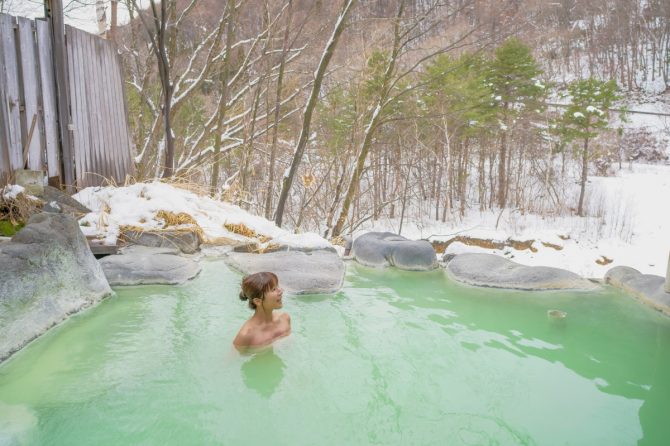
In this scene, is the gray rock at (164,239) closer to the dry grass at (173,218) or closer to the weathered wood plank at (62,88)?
the dry grass at (173,218)

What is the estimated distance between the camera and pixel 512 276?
3742 millimetres

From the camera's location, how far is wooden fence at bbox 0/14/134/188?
390 centimetres

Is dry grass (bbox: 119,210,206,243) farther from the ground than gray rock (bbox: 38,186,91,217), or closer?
closer

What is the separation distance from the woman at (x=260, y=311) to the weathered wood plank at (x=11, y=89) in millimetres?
2581

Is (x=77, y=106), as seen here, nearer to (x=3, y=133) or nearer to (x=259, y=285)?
(x=3, y=133)

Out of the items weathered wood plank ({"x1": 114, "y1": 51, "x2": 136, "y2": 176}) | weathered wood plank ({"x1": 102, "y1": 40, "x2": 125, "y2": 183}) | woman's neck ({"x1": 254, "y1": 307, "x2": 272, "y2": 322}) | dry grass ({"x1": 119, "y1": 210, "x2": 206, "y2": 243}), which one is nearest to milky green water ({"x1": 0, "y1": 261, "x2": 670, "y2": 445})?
woman's neck ({"x1": 254, "y1": 307, "x2": 272, "y2": 322})

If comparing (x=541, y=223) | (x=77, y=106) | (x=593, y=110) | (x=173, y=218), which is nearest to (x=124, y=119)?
(x=77, y=106)

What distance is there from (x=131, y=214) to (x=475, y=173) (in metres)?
19.0

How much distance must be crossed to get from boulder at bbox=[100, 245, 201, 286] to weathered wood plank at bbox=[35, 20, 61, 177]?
1286 millimetres

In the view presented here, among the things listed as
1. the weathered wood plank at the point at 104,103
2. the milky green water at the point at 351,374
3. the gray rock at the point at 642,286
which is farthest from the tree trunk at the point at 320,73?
the gray rock at the point at 642,286

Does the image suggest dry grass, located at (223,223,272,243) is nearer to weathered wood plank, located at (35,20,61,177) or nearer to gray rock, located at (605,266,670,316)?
weathered wood plank, located at (35,20,61,177)

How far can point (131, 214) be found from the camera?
444 centimetres

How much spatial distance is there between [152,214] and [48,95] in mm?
1368

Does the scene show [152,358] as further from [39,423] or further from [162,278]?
[162,278]
